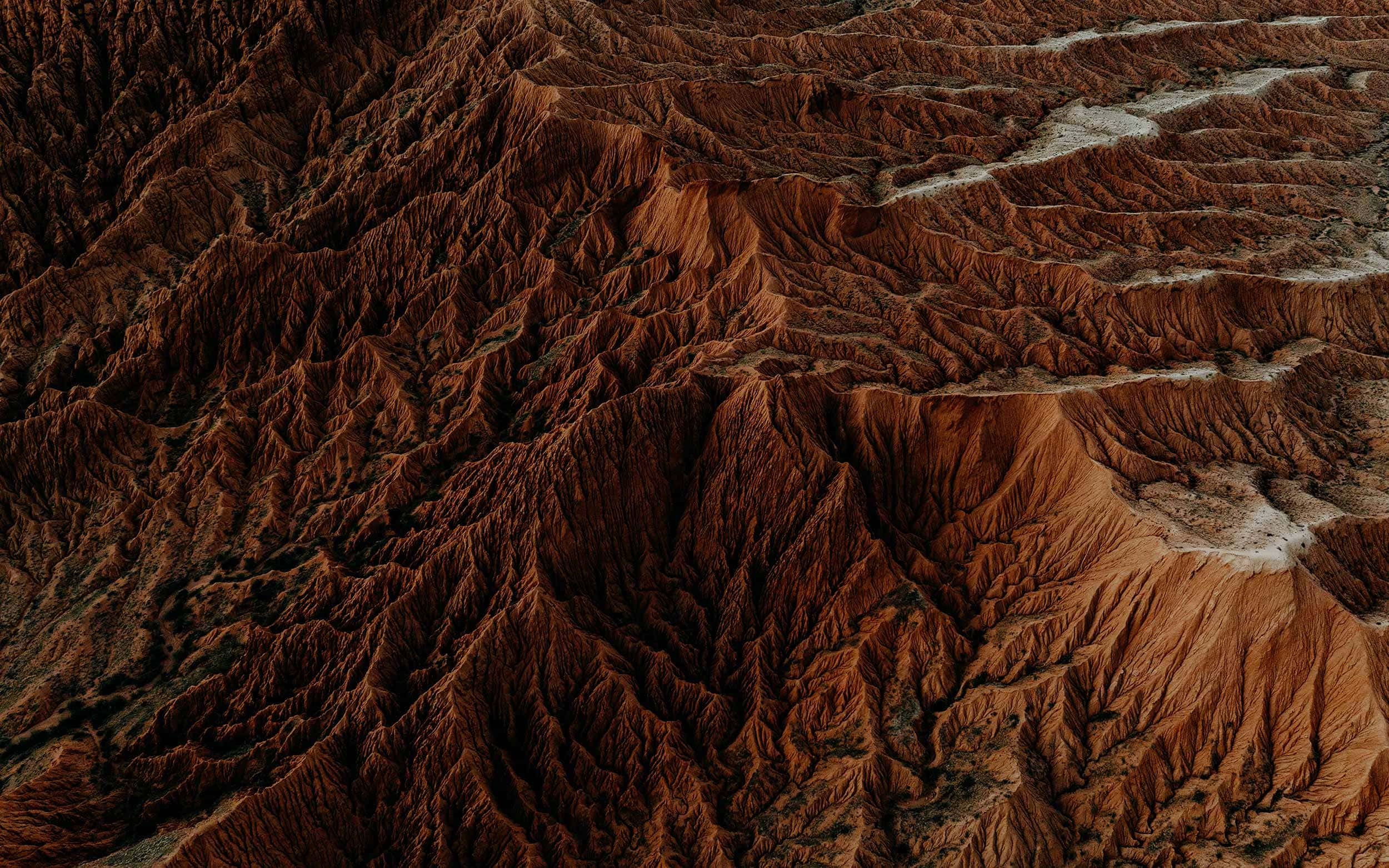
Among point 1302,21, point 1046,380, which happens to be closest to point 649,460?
point 1046,380

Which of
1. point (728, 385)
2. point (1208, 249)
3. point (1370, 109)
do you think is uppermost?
point (728, 385)

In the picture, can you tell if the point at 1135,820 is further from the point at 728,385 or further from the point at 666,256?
the point at 666,256

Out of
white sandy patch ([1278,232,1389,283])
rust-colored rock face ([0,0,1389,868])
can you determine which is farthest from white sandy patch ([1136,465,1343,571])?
white sandy patch ([1278,232,1389,283])

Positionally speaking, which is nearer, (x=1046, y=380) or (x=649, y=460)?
(x=649, y=460)

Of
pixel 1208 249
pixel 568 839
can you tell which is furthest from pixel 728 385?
pixel 1208 249

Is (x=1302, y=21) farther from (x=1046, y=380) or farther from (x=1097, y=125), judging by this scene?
(x=1046, y=380)

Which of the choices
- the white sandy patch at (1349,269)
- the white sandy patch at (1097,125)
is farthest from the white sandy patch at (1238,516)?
the white sandy patch at (1097,125)

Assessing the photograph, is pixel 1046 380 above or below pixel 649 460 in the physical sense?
below

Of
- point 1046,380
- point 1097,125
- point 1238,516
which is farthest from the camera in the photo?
point 1097,125

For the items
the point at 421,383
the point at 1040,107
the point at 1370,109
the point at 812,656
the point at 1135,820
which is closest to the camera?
the point at 1135,820

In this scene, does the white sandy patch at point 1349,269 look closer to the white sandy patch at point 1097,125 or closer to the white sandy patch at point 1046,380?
the white sandy patch at point 1046,380
